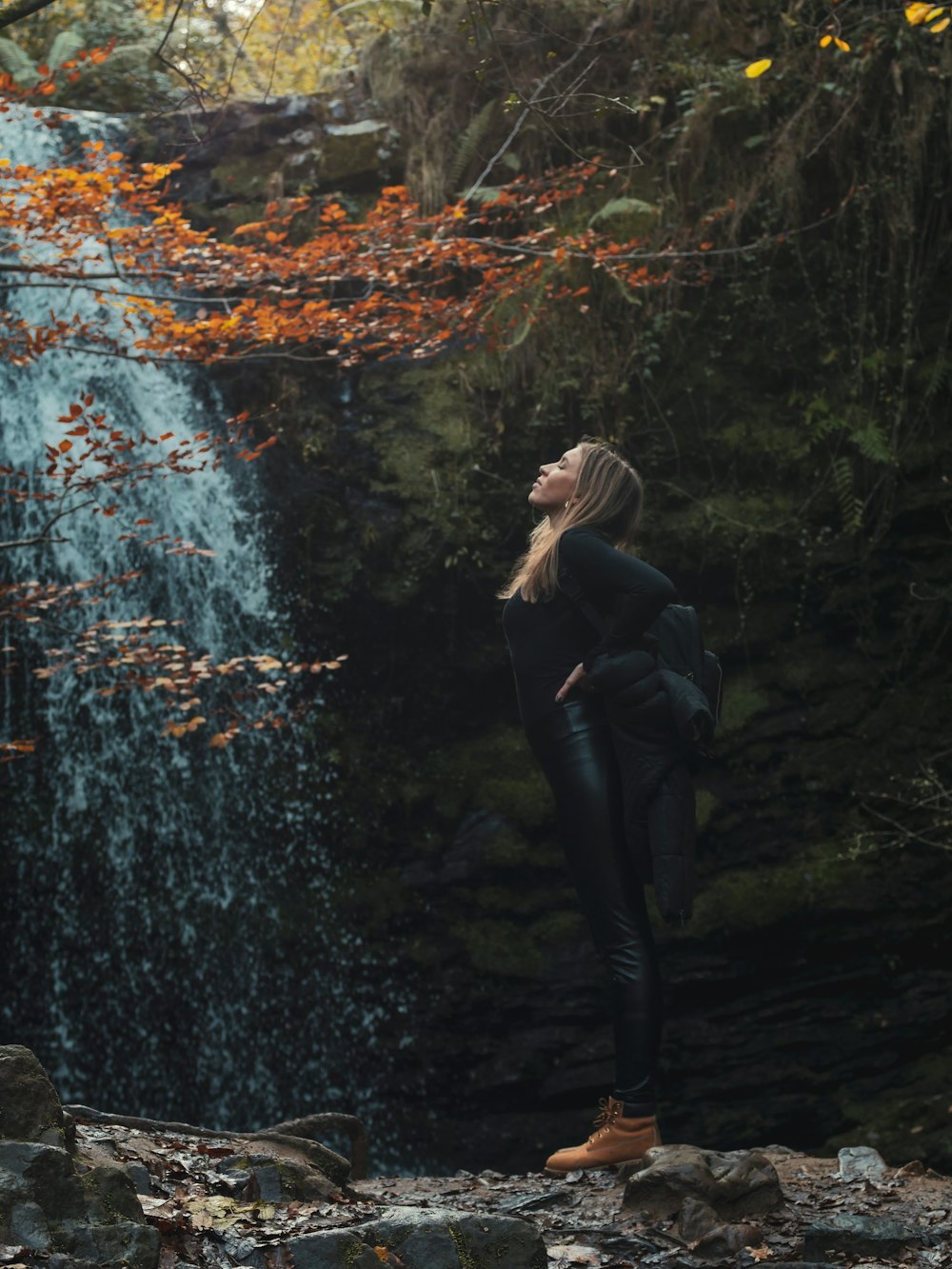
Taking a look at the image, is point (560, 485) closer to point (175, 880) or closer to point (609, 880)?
point (609, 880)

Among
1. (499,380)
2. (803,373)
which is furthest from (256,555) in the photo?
(803,373)

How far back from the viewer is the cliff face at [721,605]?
7570 millimetres

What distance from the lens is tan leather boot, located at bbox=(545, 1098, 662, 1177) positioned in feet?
13.1

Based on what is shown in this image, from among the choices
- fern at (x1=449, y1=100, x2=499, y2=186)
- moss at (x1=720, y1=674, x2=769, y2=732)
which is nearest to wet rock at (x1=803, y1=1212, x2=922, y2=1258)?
moss at (x1=720, y1=674, x2=769, y2=732)

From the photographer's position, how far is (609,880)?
4.03 m

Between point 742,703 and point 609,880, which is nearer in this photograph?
point 609,880

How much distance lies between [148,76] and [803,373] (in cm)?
643

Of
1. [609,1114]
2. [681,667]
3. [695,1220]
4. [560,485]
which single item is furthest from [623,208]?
[695,1220]

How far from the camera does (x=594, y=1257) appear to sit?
130 inches

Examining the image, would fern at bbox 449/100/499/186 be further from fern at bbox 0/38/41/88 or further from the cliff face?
fern at bbox 0/38/41/88

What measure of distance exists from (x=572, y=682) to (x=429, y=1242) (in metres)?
1.81

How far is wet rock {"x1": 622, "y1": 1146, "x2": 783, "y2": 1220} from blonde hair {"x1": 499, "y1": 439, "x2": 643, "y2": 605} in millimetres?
1873

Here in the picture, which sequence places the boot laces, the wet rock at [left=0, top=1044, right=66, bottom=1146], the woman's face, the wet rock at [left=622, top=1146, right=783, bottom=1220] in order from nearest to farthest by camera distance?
the wet rock at [left=0, top=1044, right=66, bottom=1146]
the wet rock at [left=622, top=1146, right=783, bottom=1220]
the boot laces
the woman's face

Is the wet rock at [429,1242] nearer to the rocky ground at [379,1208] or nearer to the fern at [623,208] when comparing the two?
the rocky ground at [379,1208]
